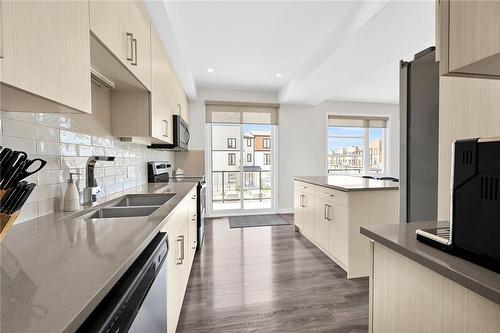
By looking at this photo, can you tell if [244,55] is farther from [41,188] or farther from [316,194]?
[41,188]

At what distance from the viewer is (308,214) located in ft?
11.0

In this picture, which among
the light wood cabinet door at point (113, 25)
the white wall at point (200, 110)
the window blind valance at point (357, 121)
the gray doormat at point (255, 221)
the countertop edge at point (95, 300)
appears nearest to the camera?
the countertop edge at point (95, 300)

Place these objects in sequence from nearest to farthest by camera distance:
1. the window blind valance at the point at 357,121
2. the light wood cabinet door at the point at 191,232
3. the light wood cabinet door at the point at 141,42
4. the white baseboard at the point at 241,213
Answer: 1. the light wood cabinet door at the point at 141,42
2. the light wood cabinet door at the point at 191,232
3. the white baseboard at the point at 241,213
4. the window blind valance at the point at 357,121

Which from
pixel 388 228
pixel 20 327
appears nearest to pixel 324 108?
pixel 388 228

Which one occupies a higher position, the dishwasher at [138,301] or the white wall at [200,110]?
the white wall at [200,110]

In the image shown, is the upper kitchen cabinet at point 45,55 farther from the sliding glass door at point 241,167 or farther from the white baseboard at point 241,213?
the white baseboard at point 241,213

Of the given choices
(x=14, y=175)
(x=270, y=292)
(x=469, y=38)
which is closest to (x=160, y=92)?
(x=14, y=175)

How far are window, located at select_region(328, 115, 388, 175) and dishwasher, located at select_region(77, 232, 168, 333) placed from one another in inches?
204

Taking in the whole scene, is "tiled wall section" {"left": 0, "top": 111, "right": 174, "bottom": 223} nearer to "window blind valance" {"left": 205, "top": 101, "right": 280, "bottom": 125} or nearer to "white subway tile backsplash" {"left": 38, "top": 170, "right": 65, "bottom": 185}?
"white subway tile backsplash" {"left": 38, "top": 170, "right": 65, "bottom": 185}

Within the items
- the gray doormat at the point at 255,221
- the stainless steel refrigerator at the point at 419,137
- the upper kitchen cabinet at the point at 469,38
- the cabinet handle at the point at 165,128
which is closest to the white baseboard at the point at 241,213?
the gray doormat at the point at 255,221

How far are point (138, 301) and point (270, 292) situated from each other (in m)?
1.65

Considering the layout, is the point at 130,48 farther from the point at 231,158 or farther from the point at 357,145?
the point at 357,145

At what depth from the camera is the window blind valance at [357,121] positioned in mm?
5625

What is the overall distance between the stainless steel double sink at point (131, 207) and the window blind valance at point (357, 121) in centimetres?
465
